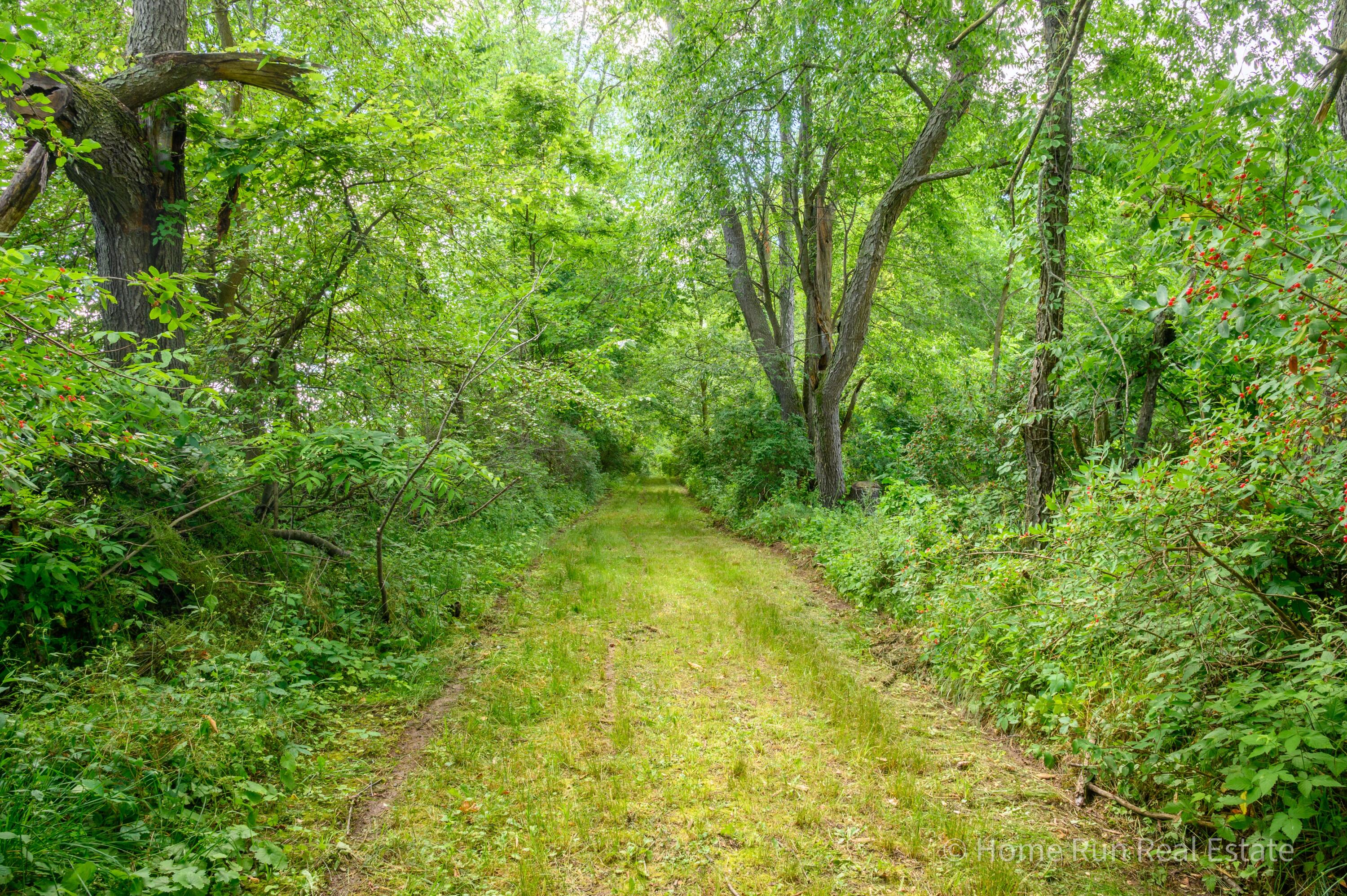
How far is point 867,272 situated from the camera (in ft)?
30.5

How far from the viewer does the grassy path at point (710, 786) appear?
2.79 meters

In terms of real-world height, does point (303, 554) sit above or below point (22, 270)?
below

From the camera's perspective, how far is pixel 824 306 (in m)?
11.3

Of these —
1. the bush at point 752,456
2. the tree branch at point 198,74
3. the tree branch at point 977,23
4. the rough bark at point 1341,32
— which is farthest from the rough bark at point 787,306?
the tree branch at point 198,74

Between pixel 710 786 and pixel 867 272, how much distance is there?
26.1 feet

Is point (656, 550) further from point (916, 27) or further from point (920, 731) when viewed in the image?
point (916, 27)

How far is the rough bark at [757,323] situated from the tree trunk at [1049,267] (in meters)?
7.18

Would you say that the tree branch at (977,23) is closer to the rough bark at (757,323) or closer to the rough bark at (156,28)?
the rough bark at (757,323)

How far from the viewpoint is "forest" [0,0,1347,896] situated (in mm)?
2715

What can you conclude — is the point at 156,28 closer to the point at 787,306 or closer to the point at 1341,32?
the point at 1341,32

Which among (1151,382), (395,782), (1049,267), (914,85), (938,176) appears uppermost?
(914,85)

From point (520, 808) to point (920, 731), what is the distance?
8.84 ft

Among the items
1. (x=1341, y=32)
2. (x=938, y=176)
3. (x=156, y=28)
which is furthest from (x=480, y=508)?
(x=1341, y=32)

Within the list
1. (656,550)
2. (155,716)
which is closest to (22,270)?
(155,716)
